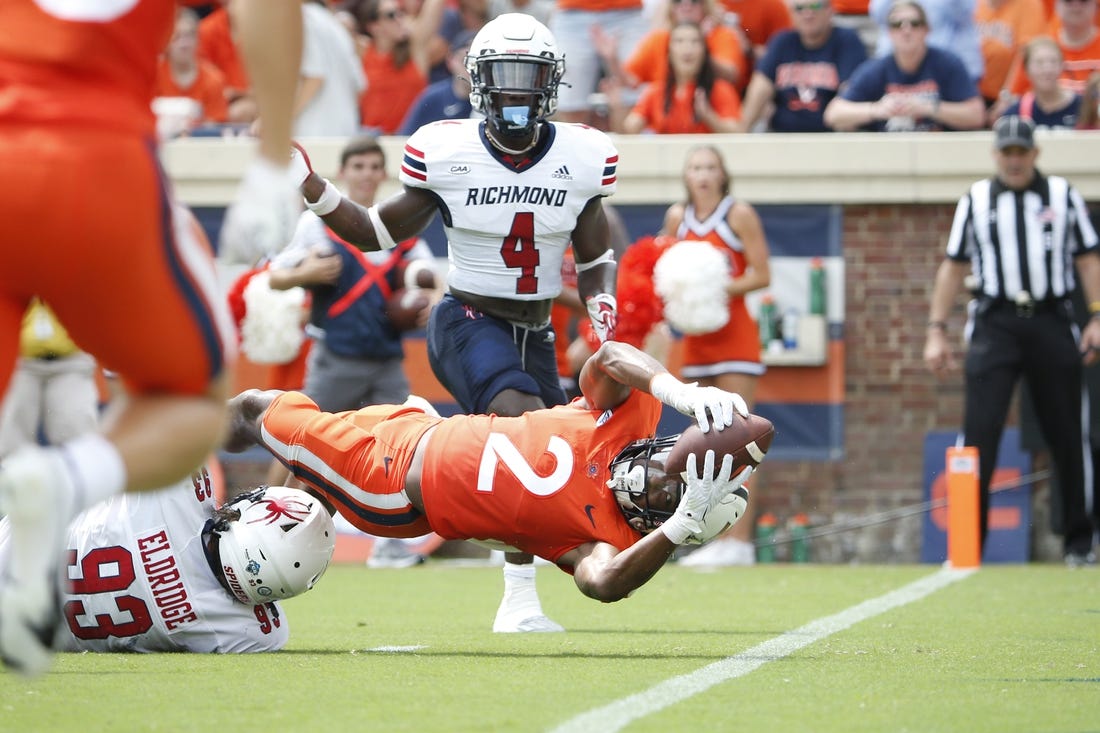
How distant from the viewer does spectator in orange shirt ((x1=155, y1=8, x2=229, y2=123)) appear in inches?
534

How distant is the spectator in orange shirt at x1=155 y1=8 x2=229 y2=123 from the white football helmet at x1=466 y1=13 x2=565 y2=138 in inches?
283

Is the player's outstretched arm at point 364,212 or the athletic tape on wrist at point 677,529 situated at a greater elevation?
the player's outstretched arm at point 364,212

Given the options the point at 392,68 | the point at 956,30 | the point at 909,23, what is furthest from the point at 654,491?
the point at 392,68

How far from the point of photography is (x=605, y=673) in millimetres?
5219

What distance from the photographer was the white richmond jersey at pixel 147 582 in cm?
554

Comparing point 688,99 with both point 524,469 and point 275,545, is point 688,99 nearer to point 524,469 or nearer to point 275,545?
point 524,469

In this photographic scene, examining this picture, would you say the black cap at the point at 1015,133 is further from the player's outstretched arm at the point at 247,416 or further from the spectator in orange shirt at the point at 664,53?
the player's outstretched arm at the point at 247,416

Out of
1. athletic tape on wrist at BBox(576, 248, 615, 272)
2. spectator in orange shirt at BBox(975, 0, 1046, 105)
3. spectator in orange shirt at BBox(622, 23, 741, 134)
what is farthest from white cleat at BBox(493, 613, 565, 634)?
spectator in orange shirt at BBox(975, 0, 1046, 105)

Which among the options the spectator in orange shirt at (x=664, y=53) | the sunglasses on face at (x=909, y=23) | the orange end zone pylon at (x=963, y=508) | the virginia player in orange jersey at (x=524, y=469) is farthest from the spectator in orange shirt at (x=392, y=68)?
the virginia player in orange jersey at (x=524, y=469)

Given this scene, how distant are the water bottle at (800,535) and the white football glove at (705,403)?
6.26 m

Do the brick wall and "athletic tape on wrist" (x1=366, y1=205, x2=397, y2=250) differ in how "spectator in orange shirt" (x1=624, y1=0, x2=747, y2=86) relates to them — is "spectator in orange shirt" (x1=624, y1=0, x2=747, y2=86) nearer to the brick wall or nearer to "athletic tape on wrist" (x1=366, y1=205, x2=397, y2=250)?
the brick wall

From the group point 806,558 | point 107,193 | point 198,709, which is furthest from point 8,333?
point 806,558

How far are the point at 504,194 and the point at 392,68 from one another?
6966mm

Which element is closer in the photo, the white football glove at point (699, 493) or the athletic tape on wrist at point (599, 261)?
the white football glove at point (699, 493)
